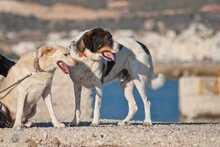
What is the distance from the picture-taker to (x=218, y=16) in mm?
185500

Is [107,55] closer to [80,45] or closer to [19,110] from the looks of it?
[80,45]

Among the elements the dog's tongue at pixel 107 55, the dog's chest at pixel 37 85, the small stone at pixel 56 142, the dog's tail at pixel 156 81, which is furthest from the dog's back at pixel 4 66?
the small stone at pixel 56 142

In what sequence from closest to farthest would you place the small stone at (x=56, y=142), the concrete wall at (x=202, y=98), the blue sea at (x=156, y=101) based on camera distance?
the small stone at (x=56, y=142) < the concrete wall at (x=202, y=98) < the blue sea at (x=156, y=101)

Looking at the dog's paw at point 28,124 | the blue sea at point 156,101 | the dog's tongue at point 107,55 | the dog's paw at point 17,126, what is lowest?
the dog's paw at point 17,126

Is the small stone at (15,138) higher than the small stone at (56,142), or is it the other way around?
the small stone at (15,138)

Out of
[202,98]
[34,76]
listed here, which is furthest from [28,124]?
[202,98]

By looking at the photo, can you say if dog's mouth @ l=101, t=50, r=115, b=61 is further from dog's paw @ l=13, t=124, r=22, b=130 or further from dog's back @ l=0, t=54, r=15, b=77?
dog's back @ l=0, t=54, r=15, b=77

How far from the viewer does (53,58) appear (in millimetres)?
13273

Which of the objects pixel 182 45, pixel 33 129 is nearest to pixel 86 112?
pixel 33 129

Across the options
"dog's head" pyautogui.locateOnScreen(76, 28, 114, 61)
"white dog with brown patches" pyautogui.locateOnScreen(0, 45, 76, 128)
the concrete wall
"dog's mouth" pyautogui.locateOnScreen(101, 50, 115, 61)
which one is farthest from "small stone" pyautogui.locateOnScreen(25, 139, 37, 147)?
the concrete wall

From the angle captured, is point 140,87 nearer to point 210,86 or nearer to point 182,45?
point 210,86

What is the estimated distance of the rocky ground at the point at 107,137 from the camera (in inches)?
475

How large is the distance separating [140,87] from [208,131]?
2.46 m

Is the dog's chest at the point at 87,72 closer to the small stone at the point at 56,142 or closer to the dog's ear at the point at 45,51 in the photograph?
the dog's ear at the point at 45,51
